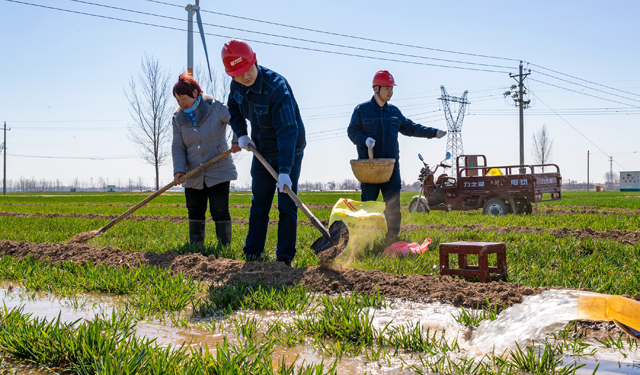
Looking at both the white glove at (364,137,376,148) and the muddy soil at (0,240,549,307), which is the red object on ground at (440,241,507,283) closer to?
the muddy soil at (0,240,549,307)

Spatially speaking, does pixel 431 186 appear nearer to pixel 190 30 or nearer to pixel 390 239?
pixel 390 239

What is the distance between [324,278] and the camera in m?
3.45

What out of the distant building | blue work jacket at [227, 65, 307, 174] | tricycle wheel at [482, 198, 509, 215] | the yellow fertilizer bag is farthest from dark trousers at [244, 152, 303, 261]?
the distant building

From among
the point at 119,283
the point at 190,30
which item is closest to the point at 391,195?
the point at 119,283

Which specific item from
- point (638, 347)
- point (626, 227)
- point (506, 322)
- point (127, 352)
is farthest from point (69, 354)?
point (626, 227)

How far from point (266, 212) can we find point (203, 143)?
1244mm

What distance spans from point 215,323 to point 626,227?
6921 millimetres

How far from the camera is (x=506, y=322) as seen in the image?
2.34 metres

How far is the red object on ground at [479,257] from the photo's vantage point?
3.27 meters

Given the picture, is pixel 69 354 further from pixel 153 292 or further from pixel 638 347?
pixel 638 347

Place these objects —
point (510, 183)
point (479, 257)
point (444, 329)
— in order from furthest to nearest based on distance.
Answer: point (510, 183) → point (479, 257) → point (444, 329)

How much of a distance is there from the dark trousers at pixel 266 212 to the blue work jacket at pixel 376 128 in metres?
1.19

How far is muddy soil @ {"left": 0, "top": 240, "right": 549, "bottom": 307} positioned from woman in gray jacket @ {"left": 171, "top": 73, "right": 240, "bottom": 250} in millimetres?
797

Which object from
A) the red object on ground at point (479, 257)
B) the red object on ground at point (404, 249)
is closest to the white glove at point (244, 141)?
the red object on ground at point (404, 249)
